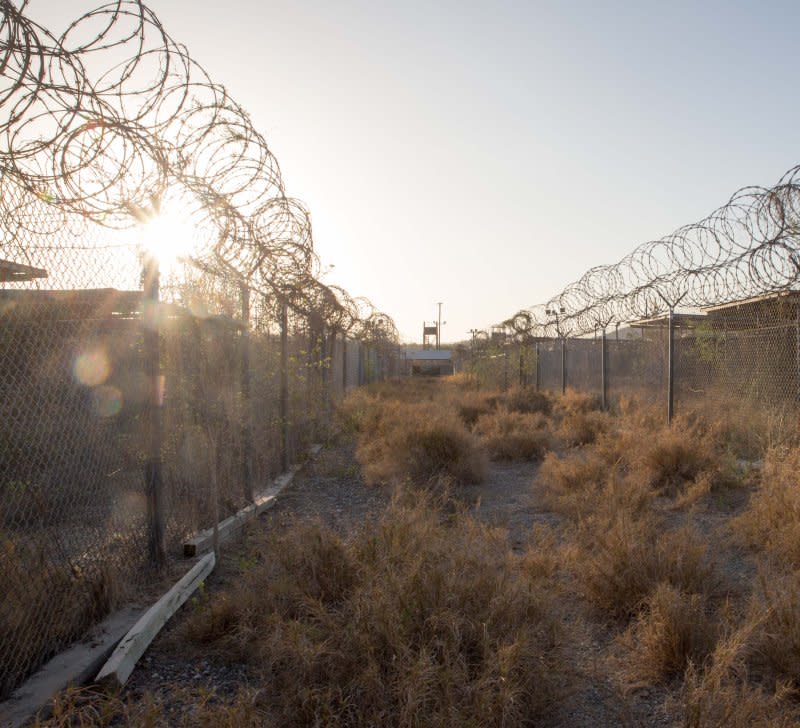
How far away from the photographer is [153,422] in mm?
4098

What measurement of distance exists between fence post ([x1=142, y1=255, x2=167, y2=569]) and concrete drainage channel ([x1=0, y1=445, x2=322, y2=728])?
0.93 ft

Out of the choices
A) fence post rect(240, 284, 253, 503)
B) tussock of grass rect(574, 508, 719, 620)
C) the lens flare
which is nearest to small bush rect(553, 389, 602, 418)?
fence post rect(240, 284, 253, 503)

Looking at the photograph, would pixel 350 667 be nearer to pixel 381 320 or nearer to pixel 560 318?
pixel 560 318

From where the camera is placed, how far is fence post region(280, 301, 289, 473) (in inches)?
302

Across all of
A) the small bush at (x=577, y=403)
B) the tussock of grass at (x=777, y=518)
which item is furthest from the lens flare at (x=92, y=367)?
the small bush at (x=577, y=403)

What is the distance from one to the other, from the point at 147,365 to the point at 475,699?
2653 millimetres

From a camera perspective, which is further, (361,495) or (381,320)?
(381,320)

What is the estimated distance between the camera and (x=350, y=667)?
2.77 m

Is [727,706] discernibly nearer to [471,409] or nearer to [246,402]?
[246,402]

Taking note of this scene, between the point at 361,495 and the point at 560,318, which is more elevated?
the point at 560,318

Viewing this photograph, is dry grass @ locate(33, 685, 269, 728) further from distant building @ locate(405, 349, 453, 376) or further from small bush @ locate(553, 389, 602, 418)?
distant building @ locate(405, 349, 453, 376)

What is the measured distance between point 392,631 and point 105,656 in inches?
52.7

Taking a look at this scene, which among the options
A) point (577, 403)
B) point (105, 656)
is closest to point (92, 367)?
point (105, 656)

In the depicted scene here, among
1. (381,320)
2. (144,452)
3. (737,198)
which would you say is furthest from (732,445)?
(381,320)
